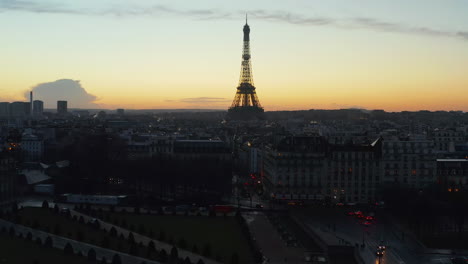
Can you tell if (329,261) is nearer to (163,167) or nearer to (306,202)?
(306,202)

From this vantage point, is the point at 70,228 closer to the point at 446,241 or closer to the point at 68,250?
the point at 68,250

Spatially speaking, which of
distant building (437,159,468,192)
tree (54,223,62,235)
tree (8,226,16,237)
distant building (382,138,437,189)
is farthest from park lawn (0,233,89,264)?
distant building (437,159,468,192)

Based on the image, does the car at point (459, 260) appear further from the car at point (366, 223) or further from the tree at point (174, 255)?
the tree at point (174, 255)

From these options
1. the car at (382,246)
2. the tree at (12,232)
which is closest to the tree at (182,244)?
the tree at (12,232)

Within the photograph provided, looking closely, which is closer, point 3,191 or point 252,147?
point 3,191

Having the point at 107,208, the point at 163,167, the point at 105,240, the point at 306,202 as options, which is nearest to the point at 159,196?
the point at 163,167

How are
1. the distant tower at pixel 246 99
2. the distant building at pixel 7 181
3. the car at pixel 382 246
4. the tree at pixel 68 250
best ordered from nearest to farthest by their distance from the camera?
the tree at pixel 68 250 < the car at pixel 382 246 < the distant building at pixel 7 181 < the distant tower at pixel 246 99
